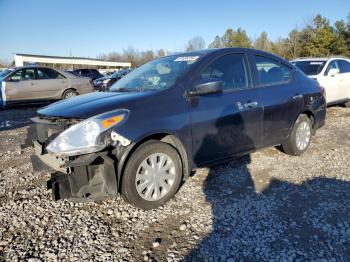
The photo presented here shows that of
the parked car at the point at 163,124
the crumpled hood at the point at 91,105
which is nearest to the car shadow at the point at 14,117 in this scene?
the parked car at the point at 163,124

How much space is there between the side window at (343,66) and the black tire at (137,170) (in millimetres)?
8040

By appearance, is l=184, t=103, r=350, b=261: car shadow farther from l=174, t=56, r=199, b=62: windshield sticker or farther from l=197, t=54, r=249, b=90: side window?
l=174, t=56, r=199, b=62: windshield sticker

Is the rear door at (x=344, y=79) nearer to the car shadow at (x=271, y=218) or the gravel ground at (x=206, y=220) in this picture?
the gravel ground at (x=206, y=220)

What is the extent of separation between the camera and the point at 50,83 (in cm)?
1264

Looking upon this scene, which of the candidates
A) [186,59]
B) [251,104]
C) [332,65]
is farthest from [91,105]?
[332,65]

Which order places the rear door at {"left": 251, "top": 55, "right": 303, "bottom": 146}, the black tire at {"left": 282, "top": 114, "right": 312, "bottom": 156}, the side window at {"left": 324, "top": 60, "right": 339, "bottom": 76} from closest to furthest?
the rear door at {"left": 251, "top": 55, "right": 303, "bottom": 146}, the black tire at {"left": 282, "top": 114, "right": 312, "bottom": 156}, the side window at {"left": 324, "top": 60, "right": 339, "bottom": 76}

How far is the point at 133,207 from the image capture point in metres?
3.69

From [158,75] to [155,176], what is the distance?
4.49 feet

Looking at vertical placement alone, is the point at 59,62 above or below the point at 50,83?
above

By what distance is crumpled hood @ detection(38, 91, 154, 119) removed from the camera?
3.26 metres

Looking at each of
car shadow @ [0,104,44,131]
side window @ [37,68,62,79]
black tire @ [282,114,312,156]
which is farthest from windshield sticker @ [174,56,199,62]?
side window @ [37,68,62,79]

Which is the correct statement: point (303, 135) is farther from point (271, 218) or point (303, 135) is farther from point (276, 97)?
point (271, 218)

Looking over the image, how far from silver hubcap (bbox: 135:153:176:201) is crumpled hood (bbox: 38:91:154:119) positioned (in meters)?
0.65

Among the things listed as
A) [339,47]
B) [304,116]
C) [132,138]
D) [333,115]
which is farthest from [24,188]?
[339,47]
